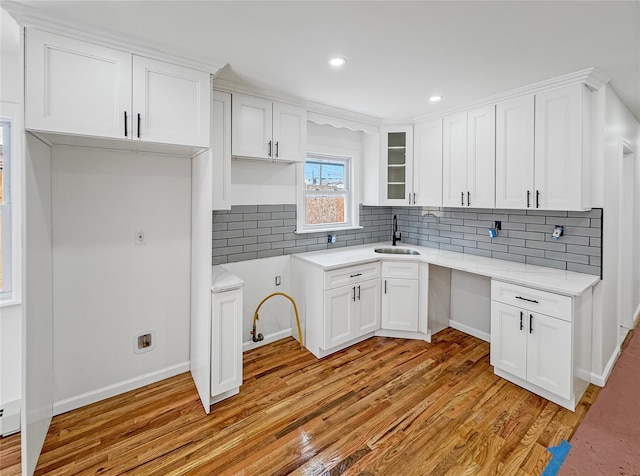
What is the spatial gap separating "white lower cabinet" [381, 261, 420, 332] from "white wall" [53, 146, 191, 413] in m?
2.00

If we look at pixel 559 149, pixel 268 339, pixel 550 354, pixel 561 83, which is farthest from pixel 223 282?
pixel 561 83

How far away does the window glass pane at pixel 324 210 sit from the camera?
371 cm

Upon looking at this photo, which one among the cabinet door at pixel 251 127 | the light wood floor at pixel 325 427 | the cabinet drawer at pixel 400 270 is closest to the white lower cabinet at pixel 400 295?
the cabinet drawer at pixel 400 270

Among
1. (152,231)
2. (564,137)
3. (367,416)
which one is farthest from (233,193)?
(564,137)

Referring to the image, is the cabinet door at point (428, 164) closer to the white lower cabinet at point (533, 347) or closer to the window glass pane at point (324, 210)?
the window glass pane at point (324, 210)

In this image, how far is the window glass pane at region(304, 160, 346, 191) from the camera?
3.67 meters

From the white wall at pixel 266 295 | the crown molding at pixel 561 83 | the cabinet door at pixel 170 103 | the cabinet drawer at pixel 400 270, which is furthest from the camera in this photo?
the cabinet drawer at pixel 400 270

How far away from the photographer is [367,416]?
7.48ft

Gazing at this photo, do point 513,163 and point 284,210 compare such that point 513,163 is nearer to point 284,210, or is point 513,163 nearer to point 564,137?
point 564,137

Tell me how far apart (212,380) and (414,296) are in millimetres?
2115

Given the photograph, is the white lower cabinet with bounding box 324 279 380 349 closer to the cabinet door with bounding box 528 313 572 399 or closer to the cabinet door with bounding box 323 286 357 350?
the cabinet door with bounding box 323 286 357 350

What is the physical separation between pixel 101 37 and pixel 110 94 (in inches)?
12.3

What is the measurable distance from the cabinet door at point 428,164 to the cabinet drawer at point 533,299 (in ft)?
4.04

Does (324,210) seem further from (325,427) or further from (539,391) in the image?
(539,391)
